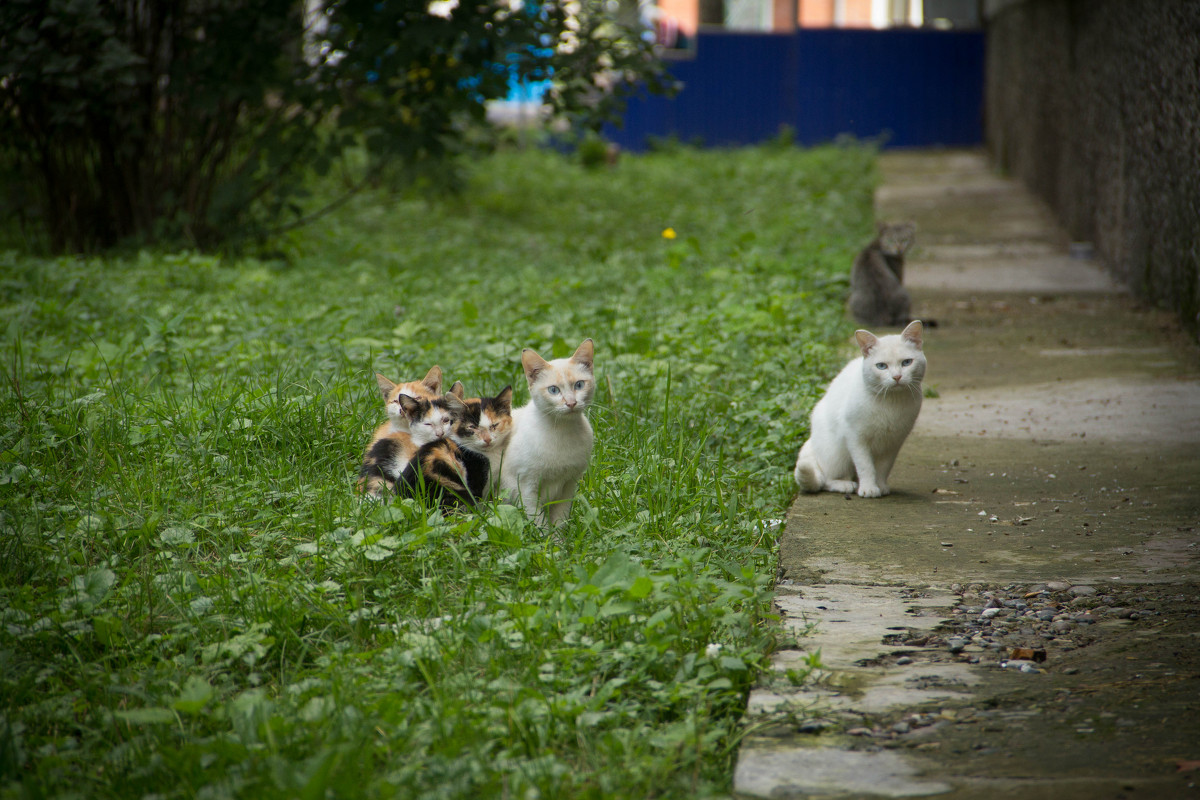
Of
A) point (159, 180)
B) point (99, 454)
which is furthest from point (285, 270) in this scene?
point (99, 454)

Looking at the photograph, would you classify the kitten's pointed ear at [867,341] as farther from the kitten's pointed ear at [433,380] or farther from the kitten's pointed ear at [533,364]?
the kitten's pointed ear at [433,380]

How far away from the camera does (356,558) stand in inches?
126

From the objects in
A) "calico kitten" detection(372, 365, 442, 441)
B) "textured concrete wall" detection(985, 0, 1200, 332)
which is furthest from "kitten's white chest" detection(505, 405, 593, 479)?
"textured concrete wall" detection(985, 0, 1200, 332)

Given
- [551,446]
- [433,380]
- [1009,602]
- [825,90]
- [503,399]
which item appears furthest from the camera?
[825,90]

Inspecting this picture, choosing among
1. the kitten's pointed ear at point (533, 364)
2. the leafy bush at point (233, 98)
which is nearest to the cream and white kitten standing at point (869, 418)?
the kitten's pointed ear at point (533, 364)

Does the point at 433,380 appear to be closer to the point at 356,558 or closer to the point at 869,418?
the point at 356,558

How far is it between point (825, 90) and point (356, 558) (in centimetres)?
1820

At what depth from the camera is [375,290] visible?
778 centimetres

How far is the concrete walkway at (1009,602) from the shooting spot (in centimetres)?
229

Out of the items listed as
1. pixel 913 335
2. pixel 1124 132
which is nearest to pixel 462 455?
pixel 913 335

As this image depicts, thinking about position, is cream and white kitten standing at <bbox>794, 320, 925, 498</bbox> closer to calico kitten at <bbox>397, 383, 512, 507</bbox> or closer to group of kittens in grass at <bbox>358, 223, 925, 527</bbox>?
group of kittens in grass at <bbox>358, 223, 925, 527</bbox>

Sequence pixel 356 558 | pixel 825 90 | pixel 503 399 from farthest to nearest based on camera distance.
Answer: pixel 825 90
pixel 503 399
pixel 356 558

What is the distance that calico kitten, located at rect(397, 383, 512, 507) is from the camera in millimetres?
3674

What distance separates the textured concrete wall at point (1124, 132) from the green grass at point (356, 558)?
2.17 metres
